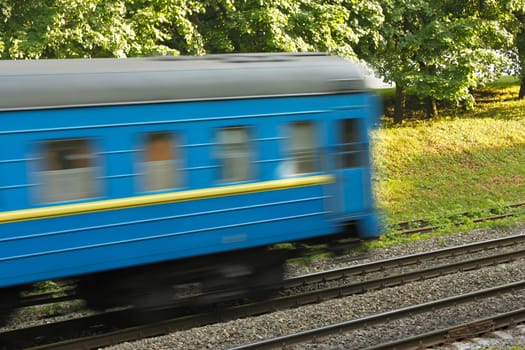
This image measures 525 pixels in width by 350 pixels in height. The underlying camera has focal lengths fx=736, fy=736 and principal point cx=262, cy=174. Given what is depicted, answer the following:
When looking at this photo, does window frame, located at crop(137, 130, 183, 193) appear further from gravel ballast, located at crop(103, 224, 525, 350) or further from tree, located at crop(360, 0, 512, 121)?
tree, located at crop(360, 0, 512, 121)

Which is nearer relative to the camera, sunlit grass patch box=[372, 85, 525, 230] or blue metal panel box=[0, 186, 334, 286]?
blue metal panel box=[0, 186, 334, 286]

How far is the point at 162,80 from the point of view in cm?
838

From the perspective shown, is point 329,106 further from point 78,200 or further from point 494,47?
point 494,47

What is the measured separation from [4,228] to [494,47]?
23.0 meters

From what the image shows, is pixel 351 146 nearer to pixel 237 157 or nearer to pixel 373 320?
pixel 237 157

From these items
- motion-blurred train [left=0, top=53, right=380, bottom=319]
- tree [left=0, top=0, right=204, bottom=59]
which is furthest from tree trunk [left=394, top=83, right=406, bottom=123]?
motion-blurred train [left=0, top=53, right=380, bottom=319]

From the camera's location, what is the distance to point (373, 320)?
9.52 metres

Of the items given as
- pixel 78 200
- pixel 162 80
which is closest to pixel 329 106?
pixel 162 80

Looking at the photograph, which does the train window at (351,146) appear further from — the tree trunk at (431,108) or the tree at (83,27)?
the tree trunk at (431,108)

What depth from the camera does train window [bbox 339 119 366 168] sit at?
9453 millimetres

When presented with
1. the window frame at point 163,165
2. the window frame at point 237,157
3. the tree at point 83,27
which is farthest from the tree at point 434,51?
the window frame at point 163,165

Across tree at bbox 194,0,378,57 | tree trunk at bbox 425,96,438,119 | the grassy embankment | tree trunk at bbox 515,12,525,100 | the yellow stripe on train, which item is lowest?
the grassy embankment

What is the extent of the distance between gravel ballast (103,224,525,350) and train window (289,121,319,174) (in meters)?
2.09

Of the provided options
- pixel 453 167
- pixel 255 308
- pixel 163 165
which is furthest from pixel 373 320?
pixel 453 167
